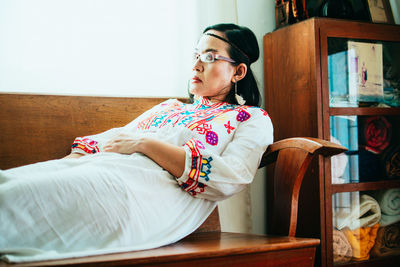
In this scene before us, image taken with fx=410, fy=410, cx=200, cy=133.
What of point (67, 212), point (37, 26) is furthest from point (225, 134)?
point (37, 26)

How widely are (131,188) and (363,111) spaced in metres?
1.27

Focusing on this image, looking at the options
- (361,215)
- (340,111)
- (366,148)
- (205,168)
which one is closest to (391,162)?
(366,148)

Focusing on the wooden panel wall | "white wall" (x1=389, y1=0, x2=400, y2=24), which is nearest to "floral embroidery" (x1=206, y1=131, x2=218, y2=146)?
the wooden panel wall

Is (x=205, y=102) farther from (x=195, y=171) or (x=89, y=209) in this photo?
(x=89, y=209)

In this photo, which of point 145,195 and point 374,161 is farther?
point 374,161

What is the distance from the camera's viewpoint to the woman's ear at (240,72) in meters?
1.58

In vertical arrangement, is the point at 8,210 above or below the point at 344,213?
above

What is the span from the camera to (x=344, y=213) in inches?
71.8

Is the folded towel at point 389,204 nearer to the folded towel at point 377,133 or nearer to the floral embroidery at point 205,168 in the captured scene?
the folded towel at point 377,133

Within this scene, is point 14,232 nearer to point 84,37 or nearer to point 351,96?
point 84,37

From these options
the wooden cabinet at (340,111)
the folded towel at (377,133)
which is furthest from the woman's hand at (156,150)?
the folded towel at (377,133)

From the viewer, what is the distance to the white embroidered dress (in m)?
0.87

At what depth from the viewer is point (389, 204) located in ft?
Result: 6.38

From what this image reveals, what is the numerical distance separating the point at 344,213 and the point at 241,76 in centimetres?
79
